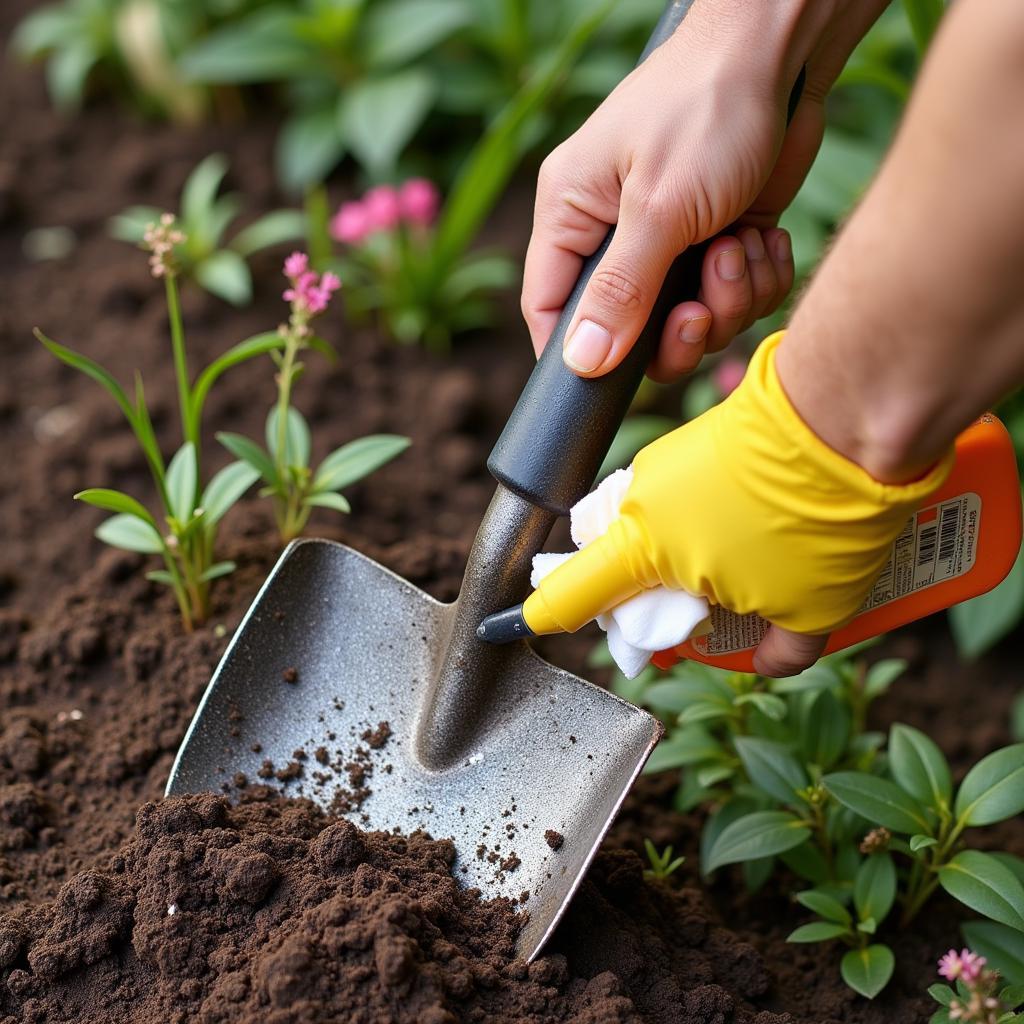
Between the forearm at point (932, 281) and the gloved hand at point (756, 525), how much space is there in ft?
0.08

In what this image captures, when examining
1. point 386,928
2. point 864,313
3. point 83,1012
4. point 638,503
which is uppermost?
point 864,313

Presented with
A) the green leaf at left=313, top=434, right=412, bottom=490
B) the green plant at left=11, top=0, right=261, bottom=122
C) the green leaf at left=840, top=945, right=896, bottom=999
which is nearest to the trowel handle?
the green leaf at left=313, top=434, right=412, bottom=490

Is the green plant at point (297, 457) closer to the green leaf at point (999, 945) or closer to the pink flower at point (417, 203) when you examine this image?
the pink flower at point (417, 203)

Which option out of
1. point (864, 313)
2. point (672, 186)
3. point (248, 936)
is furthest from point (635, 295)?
point (248, 936)

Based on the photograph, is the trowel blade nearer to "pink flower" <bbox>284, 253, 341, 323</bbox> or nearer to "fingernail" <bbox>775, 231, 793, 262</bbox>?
"pink flower" <bbox>284, 253, 341, 323</bbox>

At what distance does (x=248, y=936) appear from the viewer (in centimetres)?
115

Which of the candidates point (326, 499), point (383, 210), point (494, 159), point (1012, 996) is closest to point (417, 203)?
point (383, 210)

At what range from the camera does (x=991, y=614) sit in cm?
181

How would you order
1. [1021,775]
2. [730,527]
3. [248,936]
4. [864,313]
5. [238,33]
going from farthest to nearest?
[238,33], [1021,775], [248,936], [730,527], [864,313]

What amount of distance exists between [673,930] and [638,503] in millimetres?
510

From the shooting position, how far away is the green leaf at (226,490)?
151cm

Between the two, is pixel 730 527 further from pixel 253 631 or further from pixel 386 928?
pixel 253 631

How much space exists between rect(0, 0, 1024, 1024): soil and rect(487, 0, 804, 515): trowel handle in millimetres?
355

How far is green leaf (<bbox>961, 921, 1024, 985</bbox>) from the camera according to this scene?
4.09 ft
